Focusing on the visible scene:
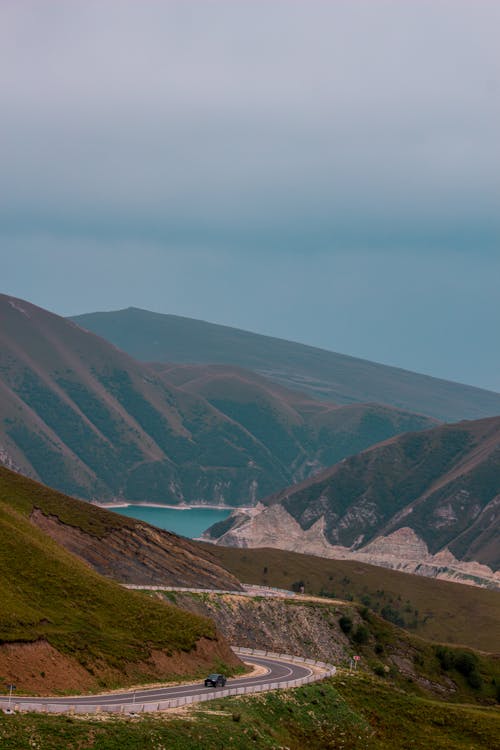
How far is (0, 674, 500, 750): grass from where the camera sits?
187ft

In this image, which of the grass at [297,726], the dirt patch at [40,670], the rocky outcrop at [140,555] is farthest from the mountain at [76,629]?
the rocky outcrop at [140,555]

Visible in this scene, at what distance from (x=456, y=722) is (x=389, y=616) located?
9506 centimetres

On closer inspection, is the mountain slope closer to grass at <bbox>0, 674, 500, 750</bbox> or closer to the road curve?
the road curve

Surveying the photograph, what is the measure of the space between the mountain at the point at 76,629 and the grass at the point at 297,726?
854 centimetres

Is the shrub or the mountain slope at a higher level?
the mountain slope

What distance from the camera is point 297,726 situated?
75.6 metres

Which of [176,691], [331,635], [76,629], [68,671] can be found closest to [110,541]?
[331,635]

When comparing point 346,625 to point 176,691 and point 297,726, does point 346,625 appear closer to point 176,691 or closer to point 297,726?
point 297,726

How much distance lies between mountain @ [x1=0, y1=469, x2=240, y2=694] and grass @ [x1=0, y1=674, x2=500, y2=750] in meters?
8.54

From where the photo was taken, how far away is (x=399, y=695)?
303ft

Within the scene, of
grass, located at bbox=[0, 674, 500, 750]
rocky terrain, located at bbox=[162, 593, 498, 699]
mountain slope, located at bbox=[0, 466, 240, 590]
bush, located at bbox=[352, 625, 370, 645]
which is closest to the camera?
grass, located at bbox=[0, 674, 500, 750]

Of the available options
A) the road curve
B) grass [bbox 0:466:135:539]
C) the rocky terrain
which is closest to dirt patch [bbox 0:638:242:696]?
the road curve

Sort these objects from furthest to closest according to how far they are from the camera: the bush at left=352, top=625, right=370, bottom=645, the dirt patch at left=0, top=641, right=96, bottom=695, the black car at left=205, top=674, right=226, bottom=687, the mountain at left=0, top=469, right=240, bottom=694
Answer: the bush at left=352, top=625, right=370, bottom=645 → the black car at left=205, top=674, right=226, bottom=687 → the mountain at left=0, top=469, right=240, bottom=694 → the dirt patch at left=0, top=641, right=96, bottom=695

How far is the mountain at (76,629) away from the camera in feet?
236
